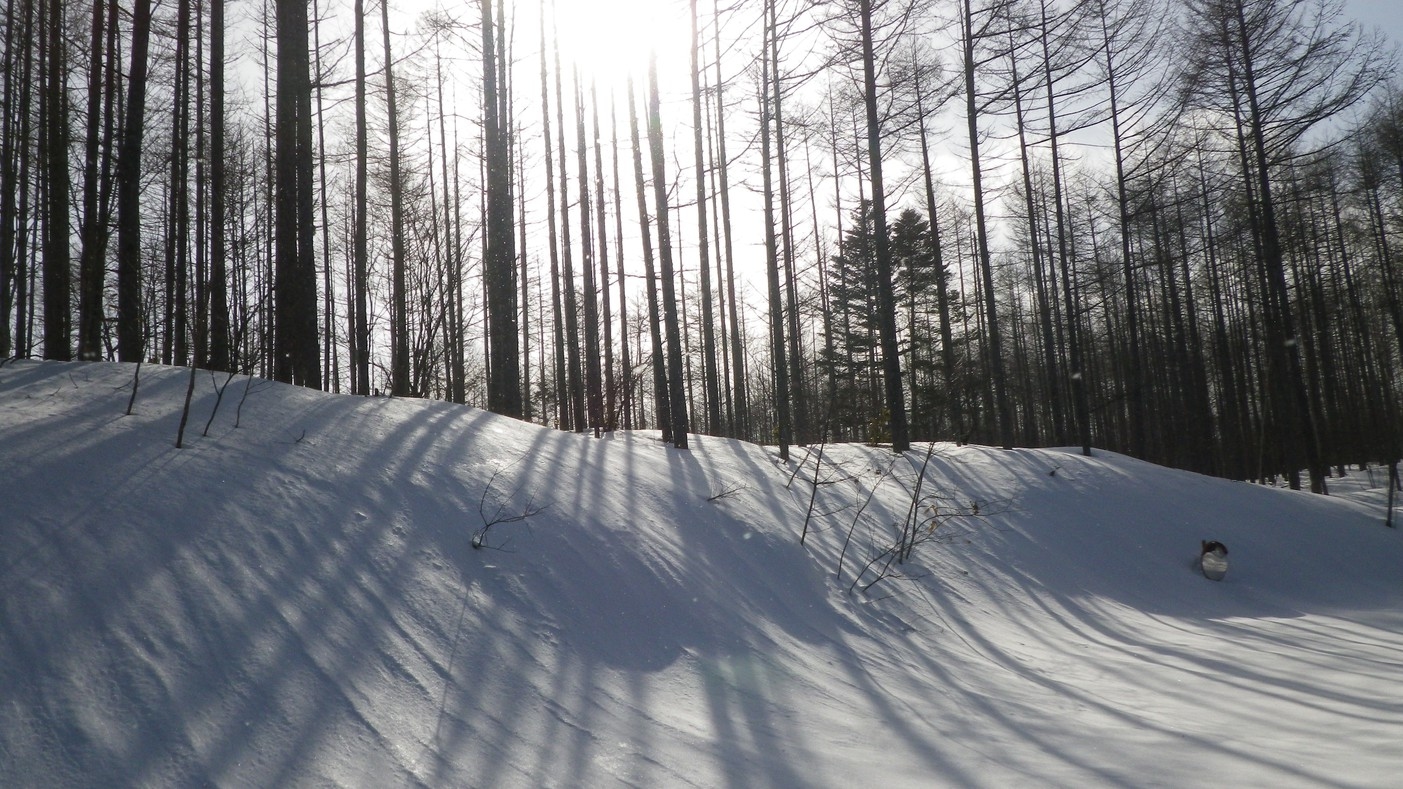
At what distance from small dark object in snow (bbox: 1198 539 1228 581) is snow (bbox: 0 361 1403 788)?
1305 millimetres

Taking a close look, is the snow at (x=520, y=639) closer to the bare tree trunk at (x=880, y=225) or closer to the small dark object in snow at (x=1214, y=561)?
the small dark object in snow at (x=1214, y=561)

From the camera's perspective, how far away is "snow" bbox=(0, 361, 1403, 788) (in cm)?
224

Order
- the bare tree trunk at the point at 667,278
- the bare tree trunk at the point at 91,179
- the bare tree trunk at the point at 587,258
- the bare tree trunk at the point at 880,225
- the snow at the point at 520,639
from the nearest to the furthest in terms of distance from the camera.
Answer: the snow at the point at 520,639 < the bare tree trunk at the point at 91,179 < the bare tree trunk at the point at 667,278 < the bare tree trunk at the point at 880,225 < the bare tree trunk at the point at 587,258

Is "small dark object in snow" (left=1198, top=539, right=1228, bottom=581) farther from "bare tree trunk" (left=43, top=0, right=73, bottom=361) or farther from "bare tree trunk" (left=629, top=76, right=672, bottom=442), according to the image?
"bare tree trunk" (left=43, top=0, right=73, bottom=361)

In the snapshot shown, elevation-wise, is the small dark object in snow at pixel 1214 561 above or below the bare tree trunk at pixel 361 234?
below

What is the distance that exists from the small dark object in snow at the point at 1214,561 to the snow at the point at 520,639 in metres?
1.30

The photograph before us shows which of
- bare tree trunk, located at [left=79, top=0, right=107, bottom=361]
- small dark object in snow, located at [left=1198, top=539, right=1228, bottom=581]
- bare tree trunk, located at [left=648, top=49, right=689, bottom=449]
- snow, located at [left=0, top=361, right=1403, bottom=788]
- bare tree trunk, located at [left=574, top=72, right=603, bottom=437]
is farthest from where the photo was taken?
bare tree trunk, located at [left=574, top=72, right=603, bottom=437]

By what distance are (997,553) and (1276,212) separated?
43.8 feet

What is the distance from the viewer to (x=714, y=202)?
17.2 m

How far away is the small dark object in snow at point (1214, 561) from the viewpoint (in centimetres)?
817

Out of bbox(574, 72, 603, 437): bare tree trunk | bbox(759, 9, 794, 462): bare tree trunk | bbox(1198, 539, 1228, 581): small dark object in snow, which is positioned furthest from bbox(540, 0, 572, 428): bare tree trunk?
bbox(1198, 539, 1228, 581): small dark object in snow

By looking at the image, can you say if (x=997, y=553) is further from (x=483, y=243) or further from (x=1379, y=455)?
(x=1379, y=455)

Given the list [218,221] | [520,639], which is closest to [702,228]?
[218,221]

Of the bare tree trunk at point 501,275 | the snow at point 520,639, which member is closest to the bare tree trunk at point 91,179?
the snow at point 520,639
